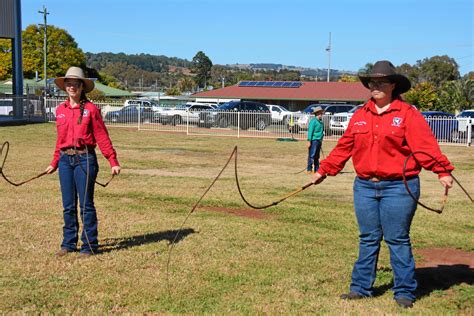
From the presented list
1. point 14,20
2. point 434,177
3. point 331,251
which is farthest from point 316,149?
point 14,20

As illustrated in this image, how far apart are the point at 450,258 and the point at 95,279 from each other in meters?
3.88

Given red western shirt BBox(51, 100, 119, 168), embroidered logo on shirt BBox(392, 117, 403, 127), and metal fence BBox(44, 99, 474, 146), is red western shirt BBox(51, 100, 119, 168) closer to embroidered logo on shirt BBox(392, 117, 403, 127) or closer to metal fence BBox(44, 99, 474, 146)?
embroidered logo on shirt BBox(392, 117, 403, 127)

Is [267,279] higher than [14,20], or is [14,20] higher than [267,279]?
[14,20]

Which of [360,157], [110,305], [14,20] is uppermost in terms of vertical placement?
[14,20]

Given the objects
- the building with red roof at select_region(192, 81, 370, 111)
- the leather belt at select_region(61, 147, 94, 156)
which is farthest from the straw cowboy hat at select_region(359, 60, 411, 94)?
the building with red roof at select_region(192, 81, 370, 111)

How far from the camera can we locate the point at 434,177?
15.2 metres

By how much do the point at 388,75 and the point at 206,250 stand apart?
10.1ft

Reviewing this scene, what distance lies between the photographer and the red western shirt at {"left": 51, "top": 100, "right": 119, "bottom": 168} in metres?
6.62

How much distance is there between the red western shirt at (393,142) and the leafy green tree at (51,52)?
69366mm

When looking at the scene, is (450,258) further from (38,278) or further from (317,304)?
(38,278)

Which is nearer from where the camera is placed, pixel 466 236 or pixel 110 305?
pixel 110 305

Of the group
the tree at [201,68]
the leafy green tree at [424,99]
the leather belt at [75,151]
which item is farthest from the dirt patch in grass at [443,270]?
the tree at [201,68]

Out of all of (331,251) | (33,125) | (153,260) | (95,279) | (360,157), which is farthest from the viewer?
(33,125)

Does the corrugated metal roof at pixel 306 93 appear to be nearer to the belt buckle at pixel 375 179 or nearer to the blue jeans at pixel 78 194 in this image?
the blue jeans at pixel 78 194
